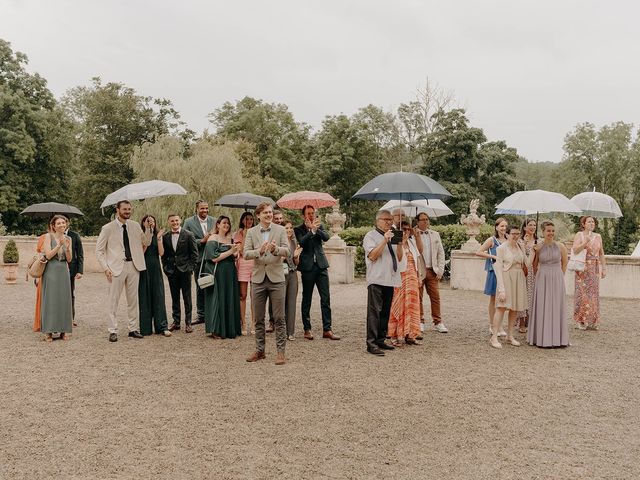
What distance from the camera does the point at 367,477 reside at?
150 inches

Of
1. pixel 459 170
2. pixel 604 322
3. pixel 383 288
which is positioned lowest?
pixel 604 322

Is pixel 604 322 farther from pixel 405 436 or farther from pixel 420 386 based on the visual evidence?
pixel 405 436

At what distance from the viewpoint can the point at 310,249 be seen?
27.8 feet

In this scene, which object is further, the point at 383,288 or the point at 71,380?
the point at 383,288

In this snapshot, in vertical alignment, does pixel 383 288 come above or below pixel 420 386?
above

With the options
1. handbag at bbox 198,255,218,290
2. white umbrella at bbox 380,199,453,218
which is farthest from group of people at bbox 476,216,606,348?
handbag at bbox 198,255,218,290

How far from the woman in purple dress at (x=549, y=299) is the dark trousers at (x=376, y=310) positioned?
2193 mm

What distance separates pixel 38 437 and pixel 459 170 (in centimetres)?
3063

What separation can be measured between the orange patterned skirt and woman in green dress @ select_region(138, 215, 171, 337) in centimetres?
339

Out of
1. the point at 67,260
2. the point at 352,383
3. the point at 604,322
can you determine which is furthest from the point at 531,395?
the point at 67,260

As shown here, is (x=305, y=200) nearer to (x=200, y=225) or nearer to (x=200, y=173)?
(x=200, y=225)

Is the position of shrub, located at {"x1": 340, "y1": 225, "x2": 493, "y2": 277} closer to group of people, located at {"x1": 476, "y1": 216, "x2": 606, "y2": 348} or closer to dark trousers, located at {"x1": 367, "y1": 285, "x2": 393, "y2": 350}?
group of people, located at {"x1": 476, "y1": 216, "x2": 606, "y2": 348}

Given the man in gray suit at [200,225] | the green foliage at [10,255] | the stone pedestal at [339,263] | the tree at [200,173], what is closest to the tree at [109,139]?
the tree at [200,173]

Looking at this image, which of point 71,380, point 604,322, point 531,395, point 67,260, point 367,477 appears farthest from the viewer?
point 604,322
